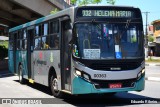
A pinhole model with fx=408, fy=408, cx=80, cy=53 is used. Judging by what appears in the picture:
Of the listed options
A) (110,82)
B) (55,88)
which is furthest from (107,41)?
(55,88)

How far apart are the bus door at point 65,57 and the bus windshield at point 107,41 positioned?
0.75 metres

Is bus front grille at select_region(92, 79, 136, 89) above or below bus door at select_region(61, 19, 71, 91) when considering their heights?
below

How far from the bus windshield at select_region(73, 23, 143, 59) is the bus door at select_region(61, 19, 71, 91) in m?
0.75

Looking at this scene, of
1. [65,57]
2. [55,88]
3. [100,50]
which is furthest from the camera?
[55,88]

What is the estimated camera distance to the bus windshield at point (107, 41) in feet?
37.8

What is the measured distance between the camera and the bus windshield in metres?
11.5

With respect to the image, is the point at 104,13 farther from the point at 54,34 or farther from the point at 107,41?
the point at 54,34

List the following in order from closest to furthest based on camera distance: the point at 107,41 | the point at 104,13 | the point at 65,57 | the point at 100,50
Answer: the point at 100,50 → the point at 107,41 → the point at 104,13 → the point at 65,57

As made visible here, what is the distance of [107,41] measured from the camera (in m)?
11.7

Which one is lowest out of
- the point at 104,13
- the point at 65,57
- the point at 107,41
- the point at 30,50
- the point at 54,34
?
the point at 65,57

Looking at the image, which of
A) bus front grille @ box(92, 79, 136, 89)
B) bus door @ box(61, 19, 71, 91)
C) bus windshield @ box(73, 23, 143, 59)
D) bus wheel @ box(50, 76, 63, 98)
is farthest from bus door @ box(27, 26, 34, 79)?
bus front grille @ box(92, 79, 136, 89)

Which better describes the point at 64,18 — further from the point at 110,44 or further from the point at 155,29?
the point at 155,29

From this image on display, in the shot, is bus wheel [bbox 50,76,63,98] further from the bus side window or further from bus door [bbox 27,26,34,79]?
bus door [bbox 27,26,34,79]

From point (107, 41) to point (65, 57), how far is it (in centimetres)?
165
